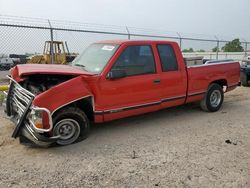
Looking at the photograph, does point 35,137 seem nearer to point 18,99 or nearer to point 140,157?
point 18,99

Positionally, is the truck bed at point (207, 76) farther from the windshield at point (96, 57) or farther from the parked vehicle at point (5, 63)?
the parked vehicle at point (5, 63)

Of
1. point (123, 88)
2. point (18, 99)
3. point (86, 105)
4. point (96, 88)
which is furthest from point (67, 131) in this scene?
point (123, 88)

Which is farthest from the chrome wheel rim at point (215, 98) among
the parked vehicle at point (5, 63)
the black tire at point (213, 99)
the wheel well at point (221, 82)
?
the parked vehicle at point (5, 63)

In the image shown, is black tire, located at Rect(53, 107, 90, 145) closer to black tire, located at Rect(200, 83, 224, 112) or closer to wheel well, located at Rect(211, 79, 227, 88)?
black tire, located at Rect(200, 83, 224, 112)

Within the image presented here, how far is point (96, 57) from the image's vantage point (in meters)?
5.82

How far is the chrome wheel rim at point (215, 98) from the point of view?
7.46 m

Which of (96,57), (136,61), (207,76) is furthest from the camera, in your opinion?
(207,76)

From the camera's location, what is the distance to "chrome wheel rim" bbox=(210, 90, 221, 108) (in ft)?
24.5

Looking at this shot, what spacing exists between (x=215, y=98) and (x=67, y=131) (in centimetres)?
438

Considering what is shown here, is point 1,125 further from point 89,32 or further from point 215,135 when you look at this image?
point 89,32

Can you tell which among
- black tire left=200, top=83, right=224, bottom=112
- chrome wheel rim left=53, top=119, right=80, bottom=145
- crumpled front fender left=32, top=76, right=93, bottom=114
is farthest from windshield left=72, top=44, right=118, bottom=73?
black tire left=200, top=83, right=224, bottom=112

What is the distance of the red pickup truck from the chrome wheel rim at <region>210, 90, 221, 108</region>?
763mm

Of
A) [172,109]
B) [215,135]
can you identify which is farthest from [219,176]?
[172,109]

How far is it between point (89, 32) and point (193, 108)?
5685 mm
